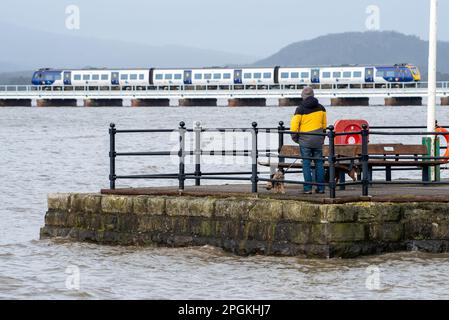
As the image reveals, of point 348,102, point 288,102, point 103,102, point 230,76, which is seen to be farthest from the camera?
point 103,102

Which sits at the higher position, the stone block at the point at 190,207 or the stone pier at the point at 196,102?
the stone pier at the point at 196,102

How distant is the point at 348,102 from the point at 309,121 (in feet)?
420

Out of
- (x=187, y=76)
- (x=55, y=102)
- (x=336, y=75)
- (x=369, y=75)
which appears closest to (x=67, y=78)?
(x=55, y=102)

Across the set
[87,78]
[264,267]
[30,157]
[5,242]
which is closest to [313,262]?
[264,267]

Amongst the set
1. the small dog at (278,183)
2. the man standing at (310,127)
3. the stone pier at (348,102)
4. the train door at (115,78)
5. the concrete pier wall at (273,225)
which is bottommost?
the concrete pier wall at (273,225)

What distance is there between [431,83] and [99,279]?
24.8 feet

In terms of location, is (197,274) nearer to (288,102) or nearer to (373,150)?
(373,150)

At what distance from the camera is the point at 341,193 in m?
19.1

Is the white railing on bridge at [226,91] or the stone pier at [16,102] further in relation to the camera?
the stone pier at [16,102]

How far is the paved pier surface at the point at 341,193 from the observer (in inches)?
709

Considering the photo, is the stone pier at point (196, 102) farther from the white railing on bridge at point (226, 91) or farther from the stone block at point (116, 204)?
the stone block at point (116, 204)

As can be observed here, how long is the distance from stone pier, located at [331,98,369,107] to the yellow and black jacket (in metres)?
127

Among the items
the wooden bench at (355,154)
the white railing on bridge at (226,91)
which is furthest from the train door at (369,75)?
the wooden bench at (355,154)

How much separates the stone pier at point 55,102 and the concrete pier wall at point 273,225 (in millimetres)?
145755
